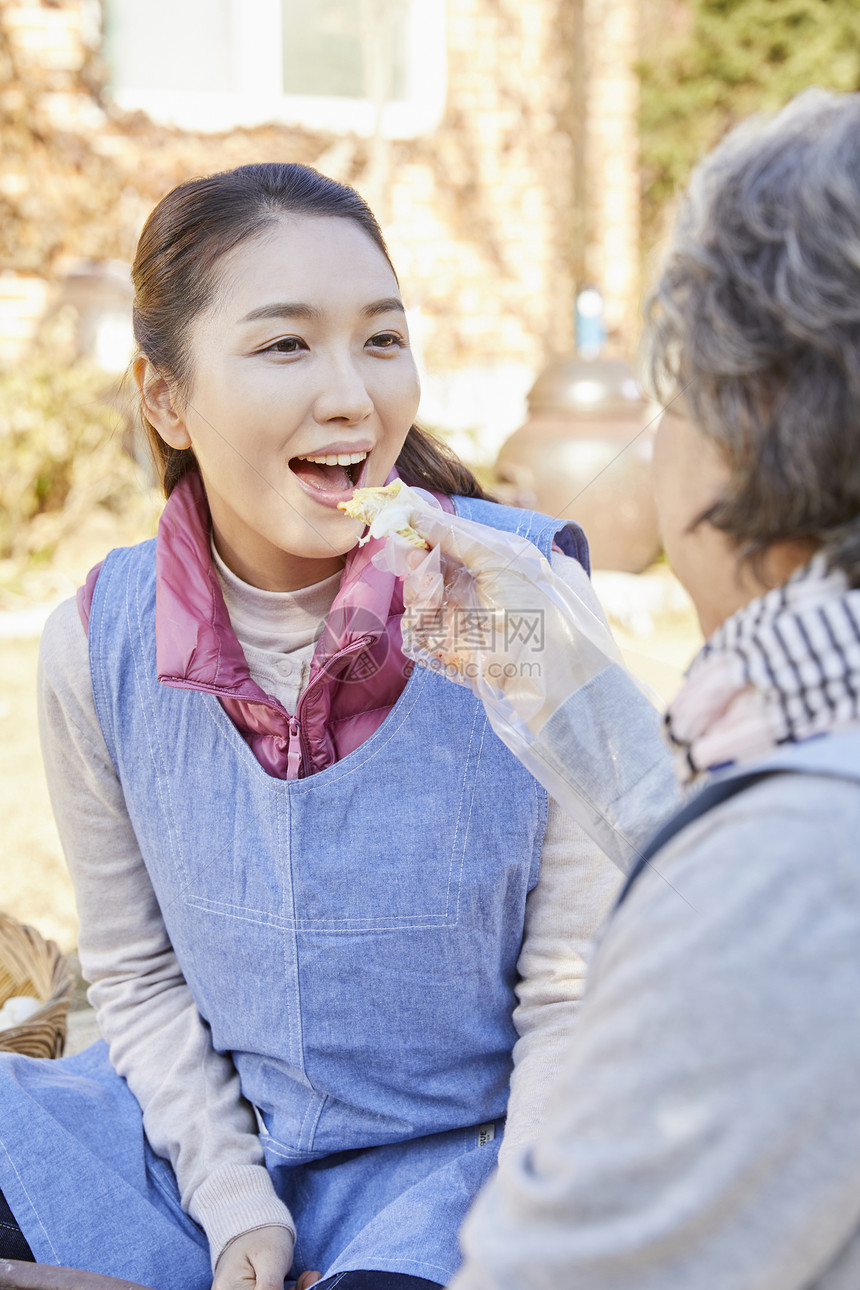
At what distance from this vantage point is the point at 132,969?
1.74 metres

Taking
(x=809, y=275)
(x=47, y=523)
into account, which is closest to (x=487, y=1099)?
(x=809, y=275)

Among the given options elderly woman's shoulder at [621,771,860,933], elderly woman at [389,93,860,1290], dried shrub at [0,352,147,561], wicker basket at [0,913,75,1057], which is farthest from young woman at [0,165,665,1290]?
dried shrub at [0,352,147,561]

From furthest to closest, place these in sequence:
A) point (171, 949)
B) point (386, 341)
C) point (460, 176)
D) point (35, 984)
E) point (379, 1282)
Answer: point (460, 176)
point (35, 984)
point (171, 949)
point (386, 341)
point (379, 1282)

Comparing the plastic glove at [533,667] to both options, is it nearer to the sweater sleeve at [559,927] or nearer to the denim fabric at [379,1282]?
the sweater sleeve at [559,927]

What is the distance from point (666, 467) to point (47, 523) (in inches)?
221

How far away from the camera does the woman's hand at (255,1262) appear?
4.69ft

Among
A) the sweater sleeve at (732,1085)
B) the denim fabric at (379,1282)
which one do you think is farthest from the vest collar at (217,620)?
the sweater sleeve at (732,1085)

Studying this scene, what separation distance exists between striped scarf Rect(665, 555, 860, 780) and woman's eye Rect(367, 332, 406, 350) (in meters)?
0.88

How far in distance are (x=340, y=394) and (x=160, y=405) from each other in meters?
0.35

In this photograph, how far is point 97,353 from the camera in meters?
6.40

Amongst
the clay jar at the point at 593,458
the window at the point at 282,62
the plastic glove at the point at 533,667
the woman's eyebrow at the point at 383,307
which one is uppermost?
the window at the point at 282,62

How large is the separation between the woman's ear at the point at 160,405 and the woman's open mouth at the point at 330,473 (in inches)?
8.6

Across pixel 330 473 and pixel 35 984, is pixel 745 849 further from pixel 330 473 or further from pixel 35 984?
pixel 35 984

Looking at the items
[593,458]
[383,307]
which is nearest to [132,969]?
[383,307]
